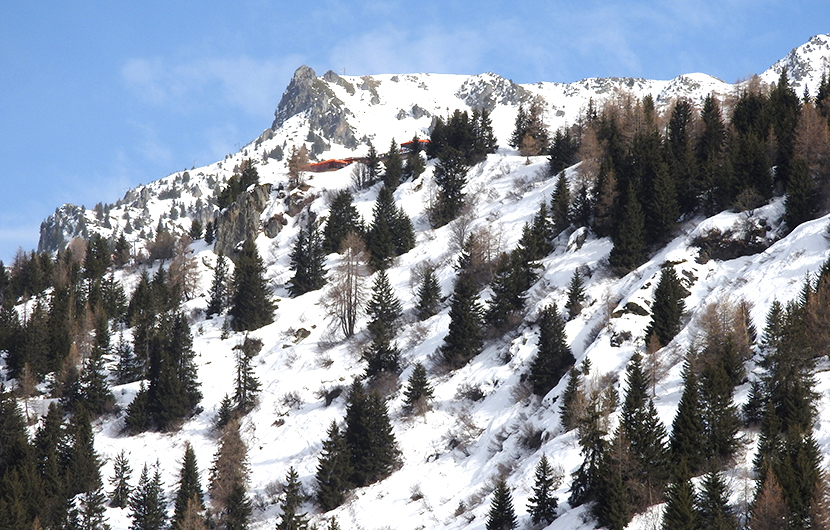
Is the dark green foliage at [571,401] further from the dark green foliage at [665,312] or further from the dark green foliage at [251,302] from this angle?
the dark green foliage at [251,302]

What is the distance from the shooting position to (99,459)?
61531 millimetres

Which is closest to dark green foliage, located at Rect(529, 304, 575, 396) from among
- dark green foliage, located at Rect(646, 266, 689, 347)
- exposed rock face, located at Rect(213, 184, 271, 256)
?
dark green foliage, located at Rect(646, 266, 689, 347)

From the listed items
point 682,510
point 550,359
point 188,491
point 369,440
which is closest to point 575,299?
point 550,359

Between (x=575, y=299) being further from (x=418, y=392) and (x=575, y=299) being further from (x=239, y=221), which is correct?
(x=239, y=221)

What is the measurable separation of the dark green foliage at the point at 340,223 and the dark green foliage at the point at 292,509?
131ft

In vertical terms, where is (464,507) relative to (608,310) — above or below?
below

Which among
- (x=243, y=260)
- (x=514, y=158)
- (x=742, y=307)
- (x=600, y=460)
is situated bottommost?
(x=600, y=460)

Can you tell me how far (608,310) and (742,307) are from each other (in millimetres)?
11163

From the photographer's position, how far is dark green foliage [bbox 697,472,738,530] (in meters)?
29.5

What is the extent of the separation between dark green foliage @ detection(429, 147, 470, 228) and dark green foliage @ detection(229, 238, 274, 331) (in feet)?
81.5

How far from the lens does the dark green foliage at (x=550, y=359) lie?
5238 centimetres

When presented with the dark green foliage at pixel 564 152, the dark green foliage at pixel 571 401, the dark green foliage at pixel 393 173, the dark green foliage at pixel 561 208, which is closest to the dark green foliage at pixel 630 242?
the dark green foliage at pixel 561 208

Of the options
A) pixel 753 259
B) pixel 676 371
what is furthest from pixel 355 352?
pixel 753 259

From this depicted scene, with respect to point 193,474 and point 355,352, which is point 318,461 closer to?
point 193,474
